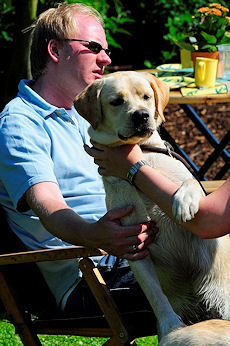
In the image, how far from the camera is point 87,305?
9.06 feet

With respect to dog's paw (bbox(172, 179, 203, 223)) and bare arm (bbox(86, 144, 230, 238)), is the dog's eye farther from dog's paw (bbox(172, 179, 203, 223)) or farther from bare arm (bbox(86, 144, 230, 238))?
dog's paw (bbox(172, 179, 203, 223))

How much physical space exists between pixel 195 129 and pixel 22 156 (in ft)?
18.7

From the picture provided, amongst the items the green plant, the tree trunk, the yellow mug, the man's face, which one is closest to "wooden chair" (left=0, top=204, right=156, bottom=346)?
the man's face

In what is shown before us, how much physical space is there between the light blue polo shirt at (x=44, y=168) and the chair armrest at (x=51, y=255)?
23 cm

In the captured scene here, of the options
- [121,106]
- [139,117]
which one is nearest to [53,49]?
[121,106]

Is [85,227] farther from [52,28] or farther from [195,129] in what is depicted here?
[195,129]

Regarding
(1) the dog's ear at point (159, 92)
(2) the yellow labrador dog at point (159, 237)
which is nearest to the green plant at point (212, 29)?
(1) the dog's ear at point (159, 92)

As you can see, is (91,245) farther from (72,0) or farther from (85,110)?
(72,0)

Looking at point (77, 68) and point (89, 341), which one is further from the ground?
point (77, 68)

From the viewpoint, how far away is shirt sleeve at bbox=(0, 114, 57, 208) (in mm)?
2684

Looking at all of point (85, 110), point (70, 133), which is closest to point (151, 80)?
point (85, 110)

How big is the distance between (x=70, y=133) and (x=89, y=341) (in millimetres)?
1731

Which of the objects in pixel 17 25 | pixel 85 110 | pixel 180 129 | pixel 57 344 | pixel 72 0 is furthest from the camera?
pixel 180 129

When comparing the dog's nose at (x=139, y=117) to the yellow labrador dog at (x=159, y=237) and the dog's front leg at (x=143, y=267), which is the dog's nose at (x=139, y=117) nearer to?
the yellow labrador dog at (x=159, y=237)
